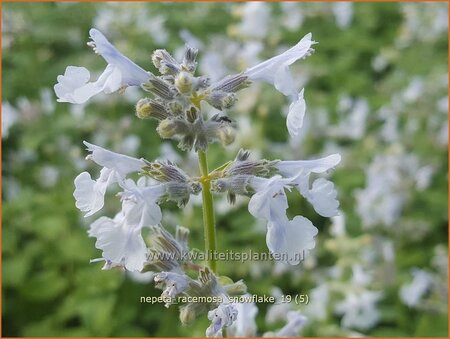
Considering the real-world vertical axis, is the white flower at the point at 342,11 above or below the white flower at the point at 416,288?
above

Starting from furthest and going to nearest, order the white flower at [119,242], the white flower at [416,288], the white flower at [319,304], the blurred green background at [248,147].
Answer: the blurred green background at [248,147] → the white flower at [416,288] → the white flower at [319,304] → the white flower at [119,242]

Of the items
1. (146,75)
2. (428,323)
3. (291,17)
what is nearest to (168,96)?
(146,75)

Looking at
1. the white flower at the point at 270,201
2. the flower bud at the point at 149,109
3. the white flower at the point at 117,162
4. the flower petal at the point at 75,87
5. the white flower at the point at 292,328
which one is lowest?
the white flower at the point at 292,328

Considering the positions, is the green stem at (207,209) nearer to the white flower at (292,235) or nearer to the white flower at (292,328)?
the white flower at (292,235)

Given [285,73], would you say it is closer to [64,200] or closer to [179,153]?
[64,200]

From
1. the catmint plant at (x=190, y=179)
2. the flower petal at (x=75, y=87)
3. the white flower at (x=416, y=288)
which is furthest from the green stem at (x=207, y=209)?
the white flower at (x=416, y=288)

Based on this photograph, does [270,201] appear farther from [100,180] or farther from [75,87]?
[75,87]

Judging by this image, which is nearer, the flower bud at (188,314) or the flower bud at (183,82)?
the flower bud at (183,82)

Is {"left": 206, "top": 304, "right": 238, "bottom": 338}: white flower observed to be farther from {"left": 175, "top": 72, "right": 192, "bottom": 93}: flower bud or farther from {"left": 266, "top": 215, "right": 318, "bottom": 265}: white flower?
Result: {"left": 175, "top": 72, "right": 192, "bottom": 93}: flower bud
